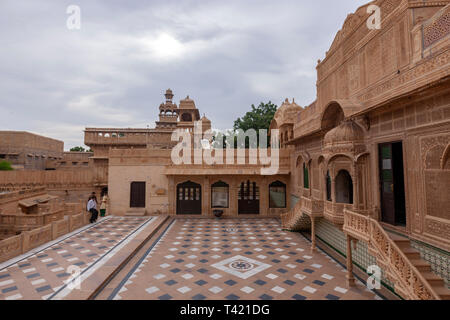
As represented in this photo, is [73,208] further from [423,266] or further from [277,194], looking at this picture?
[423,266]

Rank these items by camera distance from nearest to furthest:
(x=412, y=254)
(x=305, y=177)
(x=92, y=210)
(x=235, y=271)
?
1. (x=412, y=254)
2. (x=235, y=271)
3. (x=305, y=177)
4. (x=92, y=210)

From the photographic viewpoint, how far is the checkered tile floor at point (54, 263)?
5.93 m

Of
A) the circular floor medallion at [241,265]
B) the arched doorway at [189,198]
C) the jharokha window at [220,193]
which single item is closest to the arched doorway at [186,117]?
the arched doorway at [189,198]

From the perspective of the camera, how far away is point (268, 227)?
13.4m

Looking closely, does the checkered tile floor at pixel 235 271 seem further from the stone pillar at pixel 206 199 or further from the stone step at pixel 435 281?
the stone pillar at pixel 206 199

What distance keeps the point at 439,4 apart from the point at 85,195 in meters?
25.8

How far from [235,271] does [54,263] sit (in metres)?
6.44

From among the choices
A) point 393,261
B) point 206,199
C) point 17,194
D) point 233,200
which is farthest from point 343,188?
point 17,194

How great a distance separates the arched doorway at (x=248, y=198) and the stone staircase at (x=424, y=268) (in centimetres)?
1116

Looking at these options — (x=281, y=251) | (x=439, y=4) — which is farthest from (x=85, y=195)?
(x=439, y=4)

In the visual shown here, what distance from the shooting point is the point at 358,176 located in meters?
6.93

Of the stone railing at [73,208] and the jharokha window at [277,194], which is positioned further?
the jharokha window at [277,194]

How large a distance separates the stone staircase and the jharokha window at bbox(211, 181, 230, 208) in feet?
39.0

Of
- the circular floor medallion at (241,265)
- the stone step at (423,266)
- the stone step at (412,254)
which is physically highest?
the stone step at (412,254)
